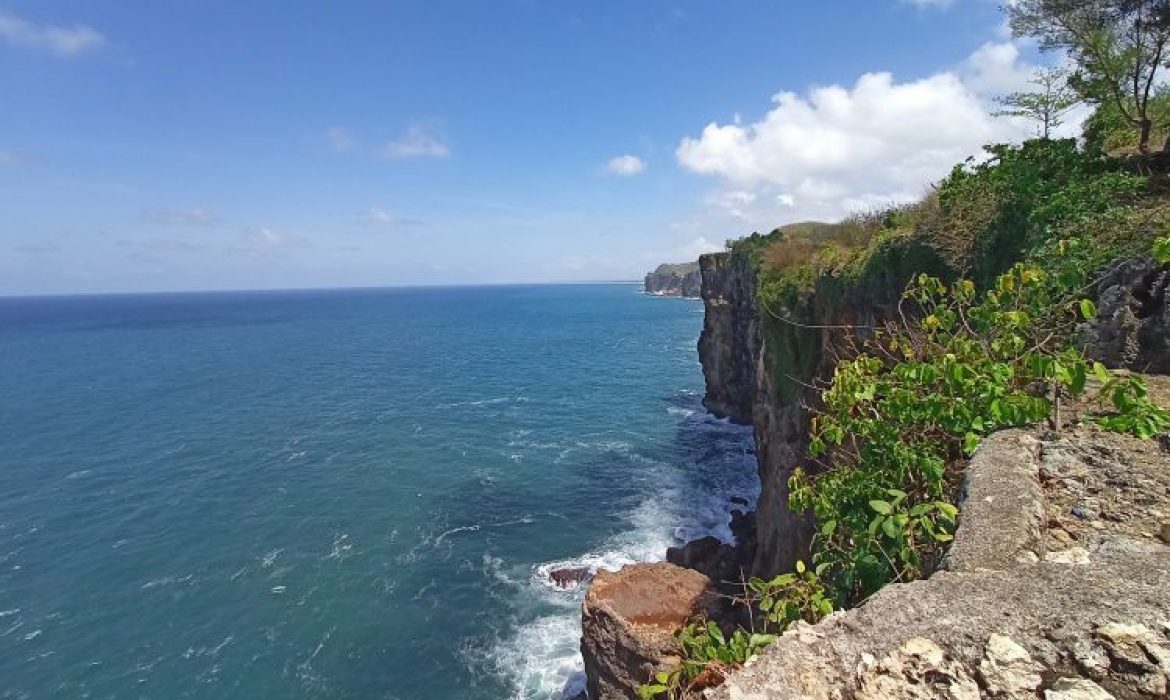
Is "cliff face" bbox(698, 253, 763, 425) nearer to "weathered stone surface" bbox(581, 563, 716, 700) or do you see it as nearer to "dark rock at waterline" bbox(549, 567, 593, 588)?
"dark rock at waterline" bbox(549, 567, 593, 588)

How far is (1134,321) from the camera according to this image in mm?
8883

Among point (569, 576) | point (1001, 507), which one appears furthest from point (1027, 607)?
point (569, 576)

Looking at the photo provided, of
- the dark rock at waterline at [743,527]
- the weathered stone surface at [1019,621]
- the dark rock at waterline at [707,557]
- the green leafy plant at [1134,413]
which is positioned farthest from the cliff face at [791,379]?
the weathered stone surface at [1019,621]

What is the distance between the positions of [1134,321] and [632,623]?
50.0 ft

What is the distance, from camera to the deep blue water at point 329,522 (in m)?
24.2

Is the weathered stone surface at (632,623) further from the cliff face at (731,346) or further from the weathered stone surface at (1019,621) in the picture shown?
the cliff face at (731,346)

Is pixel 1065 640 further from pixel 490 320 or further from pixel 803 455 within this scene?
pixel 490 320

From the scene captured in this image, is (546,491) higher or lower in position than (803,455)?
lower

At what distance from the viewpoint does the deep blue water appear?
24.2m

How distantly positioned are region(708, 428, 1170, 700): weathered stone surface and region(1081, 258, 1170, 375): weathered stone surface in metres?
4.86

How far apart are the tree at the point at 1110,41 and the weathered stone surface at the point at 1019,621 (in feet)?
49.1

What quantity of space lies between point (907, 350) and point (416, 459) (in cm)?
4185

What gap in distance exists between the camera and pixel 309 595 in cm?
2795

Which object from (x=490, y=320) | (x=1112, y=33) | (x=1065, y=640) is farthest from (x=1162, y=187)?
(x=490, y=320)
